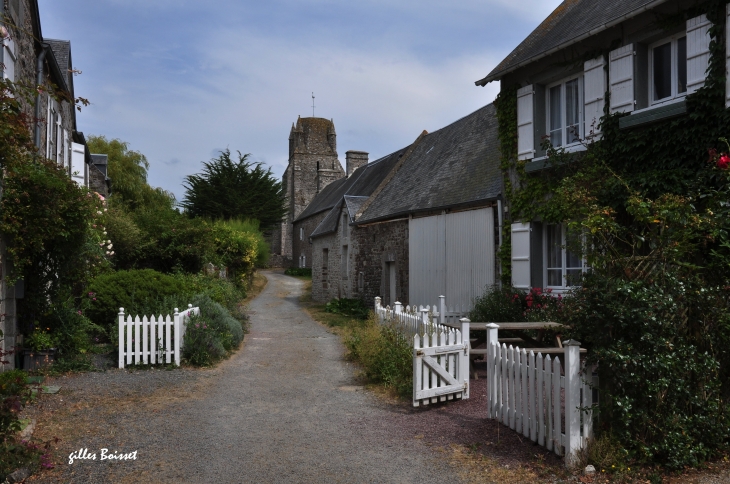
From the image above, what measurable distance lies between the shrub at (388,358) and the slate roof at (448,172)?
15.9 ft

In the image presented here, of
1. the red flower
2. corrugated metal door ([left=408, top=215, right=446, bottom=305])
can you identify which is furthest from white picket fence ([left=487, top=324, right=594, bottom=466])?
corrugated metal door ([left=408, top=215, right=446, bottom=305])

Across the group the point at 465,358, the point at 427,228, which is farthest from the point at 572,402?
the point at 427,228

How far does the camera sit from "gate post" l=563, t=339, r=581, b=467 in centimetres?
492

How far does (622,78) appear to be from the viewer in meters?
9.33

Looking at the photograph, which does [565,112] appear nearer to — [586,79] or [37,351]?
[586,79]

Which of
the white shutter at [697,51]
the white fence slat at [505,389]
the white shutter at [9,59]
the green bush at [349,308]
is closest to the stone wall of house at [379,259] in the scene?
the green bush at [349,308]

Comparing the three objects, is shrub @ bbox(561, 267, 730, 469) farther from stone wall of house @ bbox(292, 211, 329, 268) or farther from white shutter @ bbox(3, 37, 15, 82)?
stone wall of house @ bbox(292, 211, 329, 268)

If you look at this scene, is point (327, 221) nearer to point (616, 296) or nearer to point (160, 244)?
point (160, 244)

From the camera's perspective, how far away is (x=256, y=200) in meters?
36.2

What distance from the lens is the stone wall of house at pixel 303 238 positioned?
140ft

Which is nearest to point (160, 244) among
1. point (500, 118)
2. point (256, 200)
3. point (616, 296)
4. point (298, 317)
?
point (298, 317)

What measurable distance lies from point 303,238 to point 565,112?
3623 centimetres

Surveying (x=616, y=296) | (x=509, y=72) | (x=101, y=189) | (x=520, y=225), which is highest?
(x=509, y=72)

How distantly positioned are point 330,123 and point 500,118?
147ft
